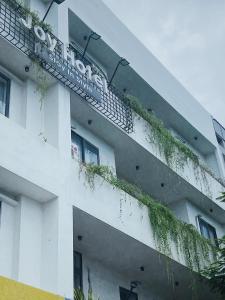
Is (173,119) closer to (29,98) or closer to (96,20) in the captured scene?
(96,20)

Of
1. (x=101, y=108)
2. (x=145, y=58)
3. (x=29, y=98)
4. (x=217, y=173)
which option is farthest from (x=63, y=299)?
(x=217, y=173)

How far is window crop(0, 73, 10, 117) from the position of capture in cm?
1055

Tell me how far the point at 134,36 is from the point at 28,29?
22.5 feet

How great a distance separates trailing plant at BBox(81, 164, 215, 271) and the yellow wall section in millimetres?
3935

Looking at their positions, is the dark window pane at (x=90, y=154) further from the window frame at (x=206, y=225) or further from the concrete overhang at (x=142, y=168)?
the window frame at (x=206, y=225)

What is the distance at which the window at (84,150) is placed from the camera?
1234 cm

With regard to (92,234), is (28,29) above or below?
above

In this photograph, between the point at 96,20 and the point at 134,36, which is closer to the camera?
the point at 96,20

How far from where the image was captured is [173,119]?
1891 cm

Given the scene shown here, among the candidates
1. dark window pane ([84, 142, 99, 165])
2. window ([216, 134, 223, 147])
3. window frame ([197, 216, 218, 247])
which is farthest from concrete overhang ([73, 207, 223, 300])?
window ([216, 134, 223, 147])

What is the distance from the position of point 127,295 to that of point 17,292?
20.3ft

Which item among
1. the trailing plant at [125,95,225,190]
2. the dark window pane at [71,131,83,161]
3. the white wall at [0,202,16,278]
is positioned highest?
the trailing plant at [125,95,225,190]

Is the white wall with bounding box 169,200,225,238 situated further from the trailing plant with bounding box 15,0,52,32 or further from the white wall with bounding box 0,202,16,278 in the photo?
the white wall with bounding box 0,202,16,278

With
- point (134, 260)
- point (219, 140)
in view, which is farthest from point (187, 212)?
point (219, 140)
